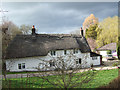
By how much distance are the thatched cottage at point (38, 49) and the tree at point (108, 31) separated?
24.4 feet

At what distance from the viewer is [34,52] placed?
41.4 ft

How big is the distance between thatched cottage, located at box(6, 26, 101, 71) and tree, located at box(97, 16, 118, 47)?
24.4 feet

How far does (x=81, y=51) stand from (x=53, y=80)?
411 inches

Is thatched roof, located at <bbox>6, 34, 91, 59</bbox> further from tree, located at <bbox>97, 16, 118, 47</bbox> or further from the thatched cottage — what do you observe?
tree, located at <bbox>97, 16, 118, 47</bbox>

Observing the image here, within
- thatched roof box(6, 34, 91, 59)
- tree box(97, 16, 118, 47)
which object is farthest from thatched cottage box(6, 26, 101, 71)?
tree box(97, 16, 118, 47)

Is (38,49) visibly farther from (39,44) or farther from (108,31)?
(108,31)

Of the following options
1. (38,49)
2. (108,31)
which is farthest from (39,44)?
(108,31)

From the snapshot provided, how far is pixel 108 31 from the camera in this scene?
21750 mm

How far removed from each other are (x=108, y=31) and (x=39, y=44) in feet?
46.9

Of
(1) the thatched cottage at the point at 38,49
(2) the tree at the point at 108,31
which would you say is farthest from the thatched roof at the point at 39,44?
(2) the tree at the point at 108,31

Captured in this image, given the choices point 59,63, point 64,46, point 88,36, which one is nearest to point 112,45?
point 88,36

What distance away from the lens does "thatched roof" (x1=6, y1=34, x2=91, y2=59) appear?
1241cm

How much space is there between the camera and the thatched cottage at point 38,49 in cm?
1223

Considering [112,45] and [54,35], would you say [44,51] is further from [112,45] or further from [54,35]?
[112,45]
